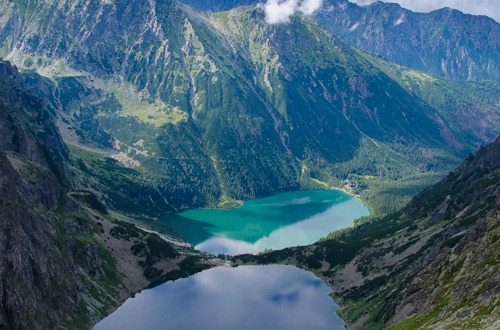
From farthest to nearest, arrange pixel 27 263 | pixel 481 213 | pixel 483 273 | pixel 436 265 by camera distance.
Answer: pixel 481 213
pixel 27 263
pixel 436 265
pixel 483 273

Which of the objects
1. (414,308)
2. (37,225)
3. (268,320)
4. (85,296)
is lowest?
(414,308)

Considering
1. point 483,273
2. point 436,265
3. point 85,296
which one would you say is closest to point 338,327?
point 436,265

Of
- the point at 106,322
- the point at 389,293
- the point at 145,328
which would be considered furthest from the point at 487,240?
the point at 106,322

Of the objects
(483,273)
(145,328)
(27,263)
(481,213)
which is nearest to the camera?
(483,273)

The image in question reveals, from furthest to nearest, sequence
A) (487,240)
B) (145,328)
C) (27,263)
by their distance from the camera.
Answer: (145,328) < (27,263) < (487,240)

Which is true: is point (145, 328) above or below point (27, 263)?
below

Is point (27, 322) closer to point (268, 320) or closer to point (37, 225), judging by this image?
point (37, 225)

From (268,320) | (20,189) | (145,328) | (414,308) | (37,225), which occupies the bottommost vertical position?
(414,308)

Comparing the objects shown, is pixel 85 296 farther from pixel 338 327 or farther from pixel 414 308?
pixel 414 308

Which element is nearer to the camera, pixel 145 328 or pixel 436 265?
pixel 436 265
